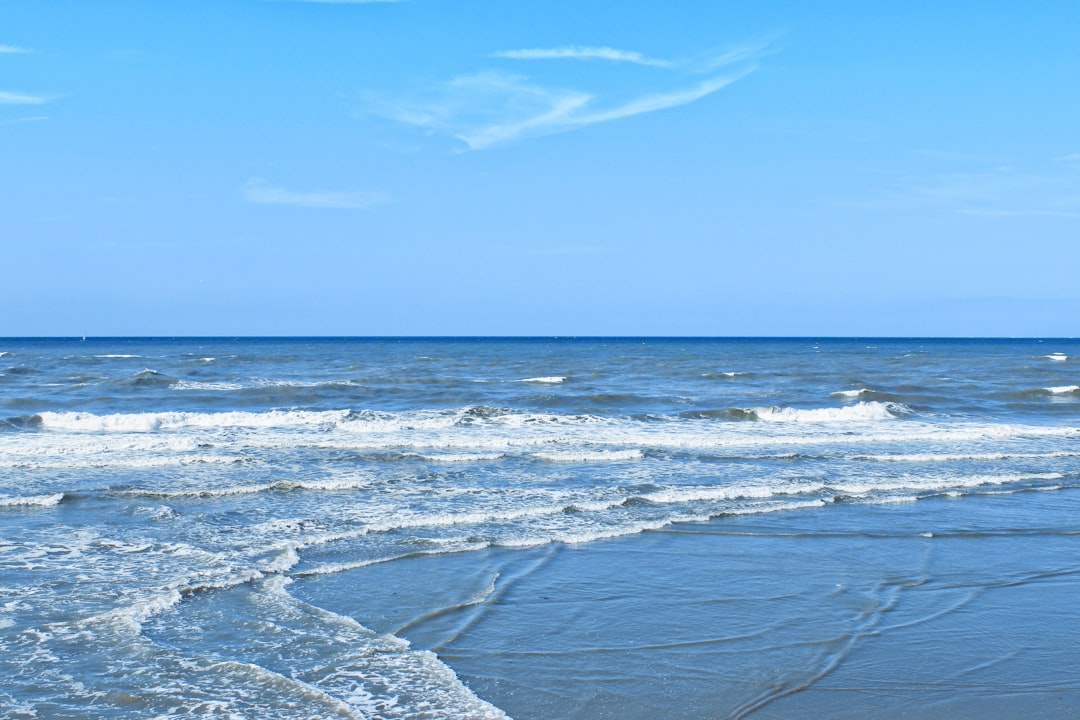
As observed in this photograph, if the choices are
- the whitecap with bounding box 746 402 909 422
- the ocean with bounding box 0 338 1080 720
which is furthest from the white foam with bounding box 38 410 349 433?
the whitecap with bounding box 746 402 909 422

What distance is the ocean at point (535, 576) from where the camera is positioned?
18.9 feet

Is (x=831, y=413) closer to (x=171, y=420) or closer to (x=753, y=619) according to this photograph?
(x=171, y=420)

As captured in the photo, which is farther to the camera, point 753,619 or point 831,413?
point 831,413

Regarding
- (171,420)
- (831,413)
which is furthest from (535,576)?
(831,413)

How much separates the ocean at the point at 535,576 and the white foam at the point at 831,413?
562 centimetres

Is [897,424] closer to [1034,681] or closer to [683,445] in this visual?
[683,445]

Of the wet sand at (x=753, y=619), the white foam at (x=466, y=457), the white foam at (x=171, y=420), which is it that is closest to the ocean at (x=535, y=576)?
the wet sand at (x=753, y=619)

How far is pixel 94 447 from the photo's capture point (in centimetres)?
1750

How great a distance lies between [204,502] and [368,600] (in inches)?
213

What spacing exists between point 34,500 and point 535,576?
23.7ft

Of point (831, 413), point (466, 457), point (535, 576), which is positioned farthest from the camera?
point (831, 413)

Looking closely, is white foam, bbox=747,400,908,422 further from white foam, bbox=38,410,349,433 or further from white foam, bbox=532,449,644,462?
white foam, bbox=38,410,349,433

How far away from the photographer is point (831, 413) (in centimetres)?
2695

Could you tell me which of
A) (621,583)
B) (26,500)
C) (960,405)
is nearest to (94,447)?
(26,500)
